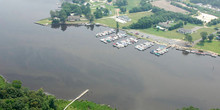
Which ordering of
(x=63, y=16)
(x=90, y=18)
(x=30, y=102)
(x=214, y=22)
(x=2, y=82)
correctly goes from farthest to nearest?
(x=214, y=22) → (x=90, y=18) → (x=63, y=16) → (x=2, y=82) → (x=30, y=102)

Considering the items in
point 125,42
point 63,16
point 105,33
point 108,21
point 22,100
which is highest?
point 63,16

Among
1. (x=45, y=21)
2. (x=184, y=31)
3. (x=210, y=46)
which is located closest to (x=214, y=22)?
(x=184, y=31)

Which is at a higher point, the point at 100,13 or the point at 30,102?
the point at 100,13

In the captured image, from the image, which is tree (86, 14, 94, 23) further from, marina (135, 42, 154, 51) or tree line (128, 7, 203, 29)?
marina (135, 42, 154, 51)

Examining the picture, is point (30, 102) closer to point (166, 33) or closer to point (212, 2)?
point (166, 33)

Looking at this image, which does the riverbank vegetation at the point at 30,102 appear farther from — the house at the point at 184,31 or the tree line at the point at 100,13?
the tree line at the point at 100,13

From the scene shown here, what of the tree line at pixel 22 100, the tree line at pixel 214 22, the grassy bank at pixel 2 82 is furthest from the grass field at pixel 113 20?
the tree line at pixel 22 100
